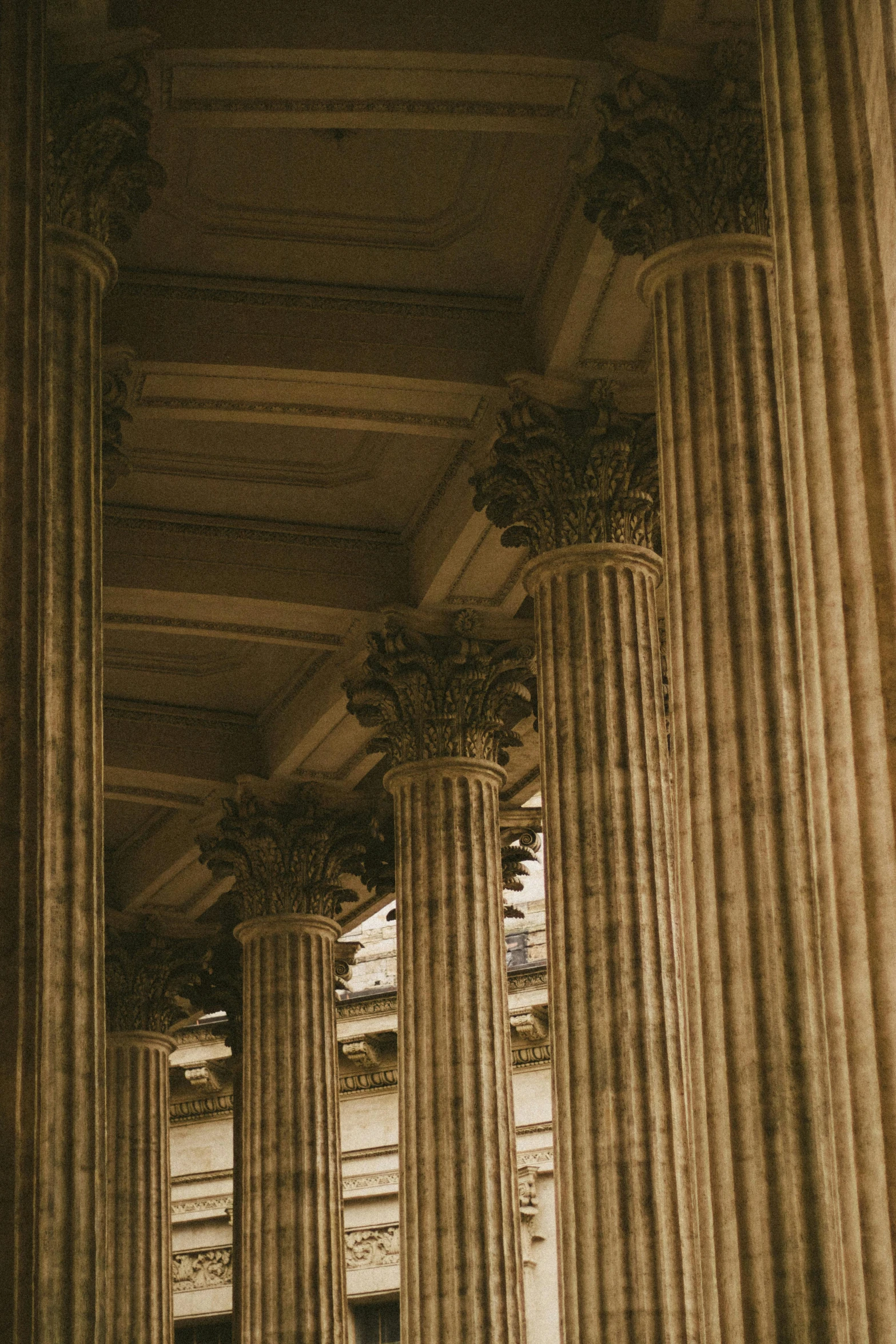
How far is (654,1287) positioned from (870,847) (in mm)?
6583

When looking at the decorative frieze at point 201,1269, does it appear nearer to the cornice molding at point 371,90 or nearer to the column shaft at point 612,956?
the column shaft at point 612,956

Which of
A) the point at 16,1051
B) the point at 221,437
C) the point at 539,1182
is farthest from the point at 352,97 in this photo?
the point at 539,1182

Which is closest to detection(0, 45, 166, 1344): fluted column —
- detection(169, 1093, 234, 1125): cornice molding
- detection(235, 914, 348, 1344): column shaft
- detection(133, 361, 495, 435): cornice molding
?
detection(133, 361, 495, 435): cornice molding

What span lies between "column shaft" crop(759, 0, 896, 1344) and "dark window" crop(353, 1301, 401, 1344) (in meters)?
24.1

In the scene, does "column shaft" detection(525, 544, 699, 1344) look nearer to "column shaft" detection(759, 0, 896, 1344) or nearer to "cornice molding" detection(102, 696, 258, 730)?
"column shaft" detection(759, 0, 896, 1344)

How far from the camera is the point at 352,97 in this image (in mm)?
13055

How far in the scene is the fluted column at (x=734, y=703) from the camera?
962 centimetres

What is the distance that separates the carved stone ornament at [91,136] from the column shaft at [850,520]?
4707 millimetres

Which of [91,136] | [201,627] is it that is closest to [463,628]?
[201,627]

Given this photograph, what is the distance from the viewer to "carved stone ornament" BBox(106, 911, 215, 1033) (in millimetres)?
24734

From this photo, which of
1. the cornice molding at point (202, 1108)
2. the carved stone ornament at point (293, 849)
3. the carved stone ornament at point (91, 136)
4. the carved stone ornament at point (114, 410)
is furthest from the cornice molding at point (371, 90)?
the cornice molding at point (202, 1108)

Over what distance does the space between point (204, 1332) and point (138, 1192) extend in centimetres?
789

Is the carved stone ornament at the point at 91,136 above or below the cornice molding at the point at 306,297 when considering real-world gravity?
below

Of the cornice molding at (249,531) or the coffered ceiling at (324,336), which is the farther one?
the cornice molding at (249,531)
